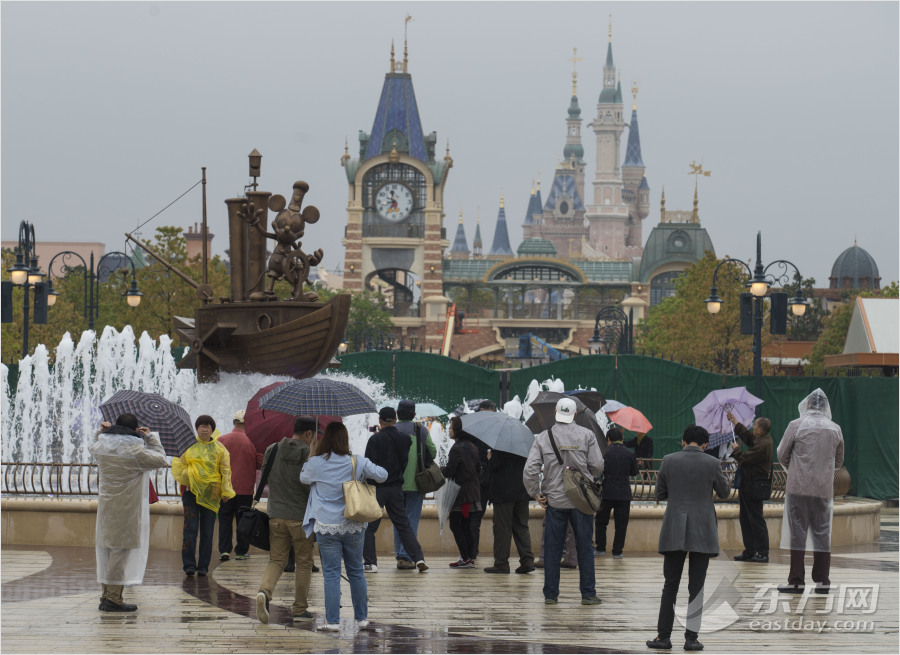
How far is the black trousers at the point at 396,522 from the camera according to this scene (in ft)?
39.5

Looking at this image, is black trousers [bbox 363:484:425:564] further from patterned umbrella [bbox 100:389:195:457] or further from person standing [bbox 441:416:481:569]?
patterned umbrella [bbox 100:389:195:457]

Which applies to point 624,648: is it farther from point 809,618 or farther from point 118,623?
point 118,623

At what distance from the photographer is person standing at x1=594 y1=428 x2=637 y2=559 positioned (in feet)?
44.2

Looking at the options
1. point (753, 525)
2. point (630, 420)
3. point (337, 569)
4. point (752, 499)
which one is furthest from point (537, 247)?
point (337, 569)

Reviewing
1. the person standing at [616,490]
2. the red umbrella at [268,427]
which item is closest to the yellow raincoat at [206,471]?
the red umbrella at [268,427]

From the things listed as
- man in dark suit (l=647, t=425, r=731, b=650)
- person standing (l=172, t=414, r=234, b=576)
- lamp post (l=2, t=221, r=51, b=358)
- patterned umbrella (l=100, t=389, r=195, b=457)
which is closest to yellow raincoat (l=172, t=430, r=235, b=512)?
person standing (l=172, t=414, r=234, b=576)

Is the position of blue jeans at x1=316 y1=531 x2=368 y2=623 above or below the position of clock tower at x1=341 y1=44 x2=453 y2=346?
below

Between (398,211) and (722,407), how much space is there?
78544mm

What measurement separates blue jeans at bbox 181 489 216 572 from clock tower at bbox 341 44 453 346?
262 feet

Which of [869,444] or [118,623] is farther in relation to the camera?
[869,444]

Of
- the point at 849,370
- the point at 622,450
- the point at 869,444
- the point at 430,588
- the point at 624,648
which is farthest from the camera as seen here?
the point at 849,370

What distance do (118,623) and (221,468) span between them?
2623 millimetres

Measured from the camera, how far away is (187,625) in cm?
941

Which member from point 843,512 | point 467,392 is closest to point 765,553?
point 843,512
